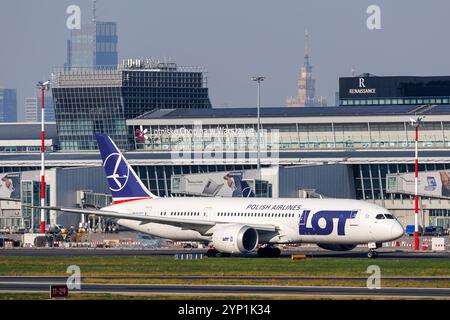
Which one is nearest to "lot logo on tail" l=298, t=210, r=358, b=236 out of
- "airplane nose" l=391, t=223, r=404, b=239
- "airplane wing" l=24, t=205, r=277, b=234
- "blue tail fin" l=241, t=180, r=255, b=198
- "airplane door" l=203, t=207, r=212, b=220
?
"airplane wing" l=24, t=205, r=277, b=234

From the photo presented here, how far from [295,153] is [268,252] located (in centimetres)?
6667

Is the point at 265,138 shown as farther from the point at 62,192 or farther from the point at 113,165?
the point at 113,165

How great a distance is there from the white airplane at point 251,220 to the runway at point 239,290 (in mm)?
30265

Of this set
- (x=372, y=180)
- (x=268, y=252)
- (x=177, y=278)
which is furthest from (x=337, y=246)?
(x=372, y=180)

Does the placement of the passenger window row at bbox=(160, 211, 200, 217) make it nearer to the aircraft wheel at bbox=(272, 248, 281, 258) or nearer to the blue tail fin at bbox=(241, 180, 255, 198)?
the aircraft wheel at bbox=(272, 248, 281, 258)

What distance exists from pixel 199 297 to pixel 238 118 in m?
120

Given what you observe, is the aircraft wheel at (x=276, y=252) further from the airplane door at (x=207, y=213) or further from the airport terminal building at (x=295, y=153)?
the airport terminal building at (x=295, y=153)

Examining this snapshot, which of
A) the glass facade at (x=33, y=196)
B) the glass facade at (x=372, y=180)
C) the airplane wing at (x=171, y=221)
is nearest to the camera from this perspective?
the airplane wing at (x=171, y=221)

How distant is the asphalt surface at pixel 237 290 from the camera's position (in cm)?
5866

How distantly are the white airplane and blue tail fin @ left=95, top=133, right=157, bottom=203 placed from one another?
0.08 metres

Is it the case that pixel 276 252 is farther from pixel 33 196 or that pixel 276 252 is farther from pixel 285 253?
pixel 33 196

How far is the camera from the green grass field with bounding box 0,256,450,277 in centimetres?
7462

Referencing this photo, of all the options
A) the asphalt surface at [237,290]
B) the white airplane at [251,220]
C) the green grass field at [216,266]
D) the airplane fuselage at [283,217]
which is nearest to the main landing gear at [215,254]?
the white airplane at [251,220]
